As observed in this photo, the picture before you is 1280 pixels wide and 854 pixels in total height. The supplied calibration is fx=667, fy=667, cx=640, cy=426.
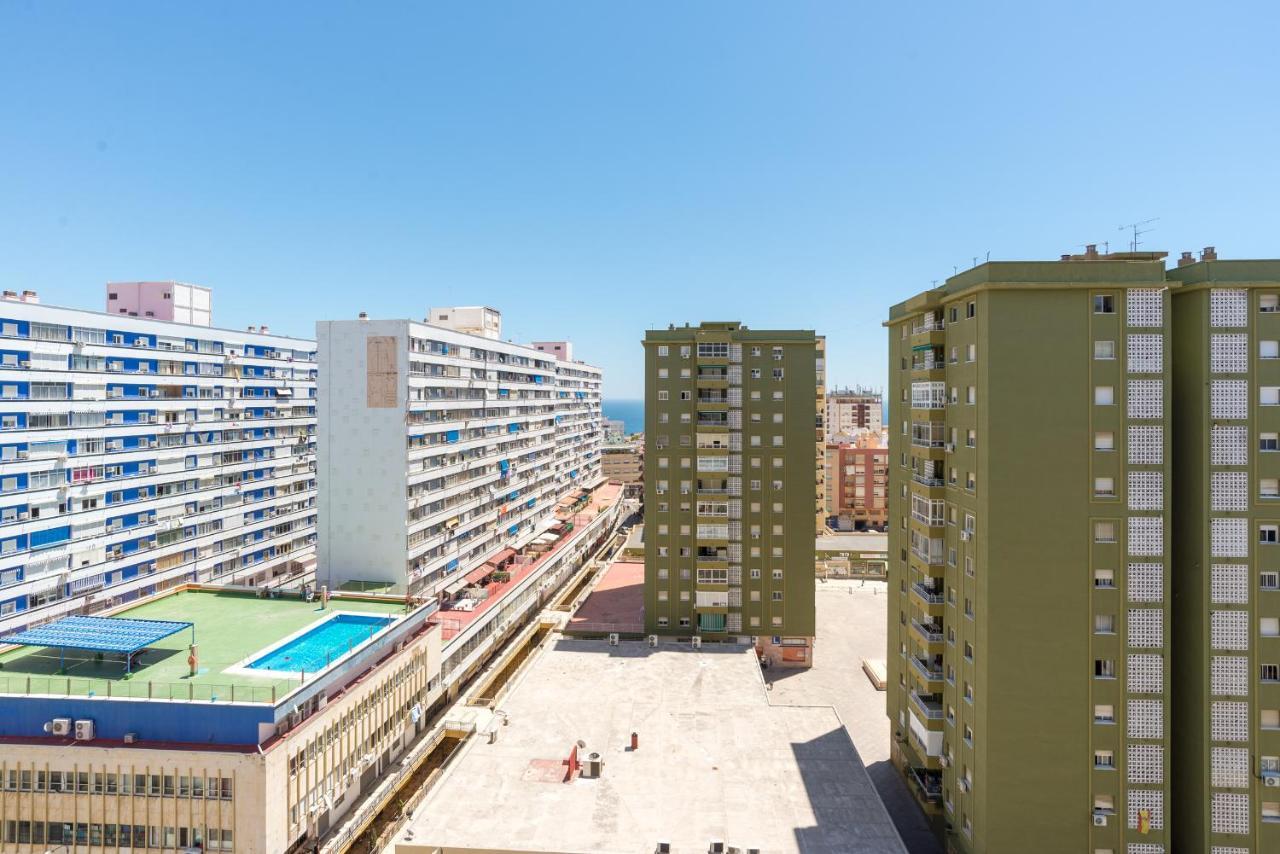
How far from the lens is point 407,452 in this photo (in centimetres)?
4550

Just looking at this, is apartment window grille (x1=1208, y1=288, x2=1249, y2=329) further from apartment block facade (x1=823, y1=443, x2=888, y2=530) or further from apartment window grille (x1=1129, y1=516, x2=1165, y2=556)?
apartment block facade (x1=823, y1=443, x2=888, y2=530)

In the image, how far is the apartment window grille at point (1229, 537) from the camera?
24047 mm

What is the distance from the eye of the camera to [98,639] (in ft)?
94.4

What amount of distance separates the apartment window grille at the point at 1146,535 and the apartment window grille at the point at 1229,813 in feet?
29.6

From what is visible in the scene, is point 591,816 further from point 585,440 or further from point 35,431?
point 585,440

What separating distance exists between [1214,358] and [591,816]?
29.1m

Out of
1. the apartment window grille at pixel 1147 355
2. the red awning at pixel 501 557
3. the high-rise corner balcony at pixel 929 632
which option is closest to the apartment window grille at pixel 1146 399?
the apartment window grille at pixel 1147 355

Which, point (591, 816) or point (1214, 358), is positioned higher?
point (1214, 358)

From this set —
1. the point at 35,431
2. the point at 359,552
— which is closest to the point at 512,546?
the point at 359,552

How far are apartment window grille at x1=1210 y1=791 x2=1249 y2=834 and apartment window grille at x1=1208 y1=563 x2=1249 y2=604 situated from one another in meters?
7.00

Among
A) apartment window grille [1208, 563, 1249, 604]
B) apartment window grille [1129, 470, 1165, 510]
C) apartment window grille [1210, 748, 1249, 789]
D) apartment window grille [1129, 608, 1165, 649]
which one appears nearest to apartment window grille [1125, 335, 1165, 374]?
apartment window grille [1129, 470, 1165, 510]

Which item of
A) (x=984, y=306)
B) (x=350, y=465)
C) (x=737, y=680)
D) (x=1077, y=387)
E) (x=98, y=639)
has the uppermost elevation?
(x=984, y=306)

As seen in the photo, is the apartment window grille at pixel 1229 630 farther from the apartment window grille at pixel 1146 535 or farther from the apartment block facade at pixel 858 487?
the apartment block facade at pixel 858 487

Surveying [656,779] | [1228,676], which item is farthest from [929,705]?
[656,779]
